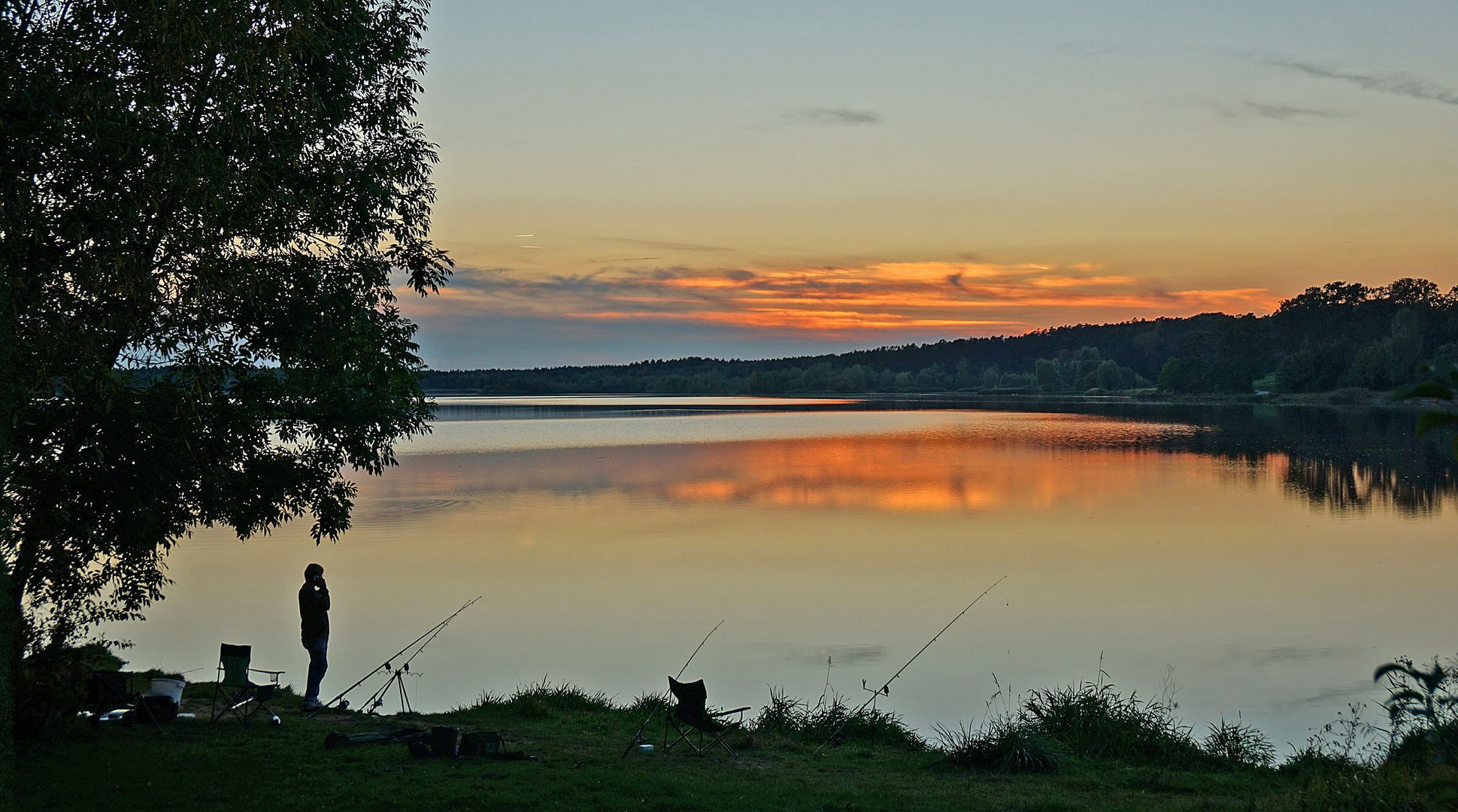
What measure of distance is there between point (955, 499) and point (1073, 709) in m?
27.6

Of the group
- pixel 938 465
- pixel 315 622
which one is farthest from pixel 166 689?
pixel 938 465

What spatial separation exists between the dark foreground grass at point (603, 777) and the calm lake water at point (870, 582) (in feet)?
7.84

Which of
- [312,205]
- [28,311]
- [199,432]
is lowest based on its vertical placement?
[199,432]

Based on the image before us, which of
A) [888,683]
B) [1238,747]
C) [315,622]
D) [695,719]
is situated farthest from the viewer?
[888,683]

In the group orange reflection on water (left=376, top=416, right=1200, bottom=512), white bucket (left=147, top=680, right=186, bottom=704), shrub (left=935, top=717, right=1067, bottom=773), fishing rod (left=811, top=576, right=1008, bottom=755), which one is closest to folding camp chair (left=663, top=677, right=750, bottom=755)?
fishing rod (left=811, top=576, right=1008, bottom=755)

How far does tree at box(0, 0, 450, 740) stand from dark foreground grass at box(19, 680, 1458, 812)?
1.72 meters

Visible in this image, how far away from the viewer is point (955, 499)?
4047 cm

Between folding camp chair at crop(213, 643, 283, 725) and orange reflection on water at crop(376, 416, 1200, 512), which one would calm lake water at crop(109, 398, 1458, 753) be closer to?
orange reflection on water at crop(376, 416, 1200, 512)

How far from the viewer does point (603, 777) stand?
10.2 m

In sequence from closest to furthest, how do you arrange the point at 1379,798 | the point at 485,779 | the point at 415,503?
the point at 1379,798 < the point at 485,779 < the point at 415,503

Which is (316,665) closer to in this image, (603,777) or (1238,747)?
(603,777)

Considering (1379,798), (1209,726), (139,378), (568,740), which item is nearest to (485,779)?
(568,740)

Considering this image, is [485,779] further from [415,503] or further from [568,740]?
[415,503]

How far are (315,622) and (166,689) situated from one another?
2260mm
